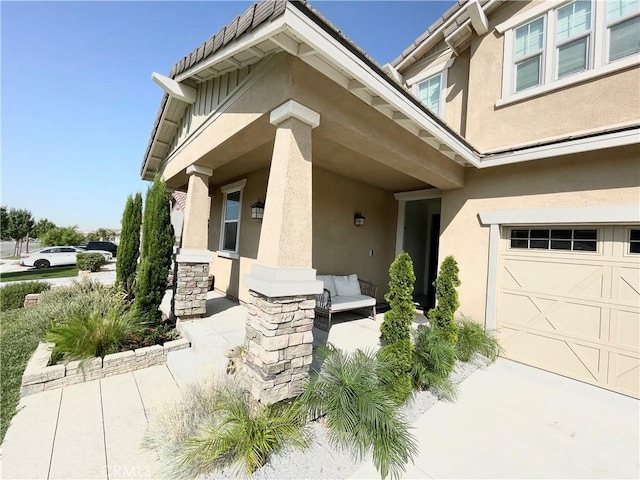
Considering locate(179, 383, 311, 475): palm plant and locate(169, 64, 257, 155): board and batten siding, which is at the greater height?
locate(169, 64, 257, 155): board and batten siding

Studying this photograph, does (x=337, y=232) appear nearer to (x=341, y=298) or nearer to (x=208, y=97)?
(x=341, y=298)

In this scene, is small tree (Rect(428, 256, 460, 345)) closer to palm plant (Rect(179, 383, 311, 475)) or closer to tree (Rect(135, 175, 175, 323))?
palm plant (Rect(179, 383, 311, 475))

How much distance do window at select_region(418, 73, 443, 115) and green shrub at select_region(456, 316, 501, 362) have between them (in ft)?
18.3

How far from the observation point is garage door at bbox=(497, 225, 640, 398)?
4262 mm

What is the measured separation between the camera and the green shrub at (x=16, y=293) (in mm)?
7742

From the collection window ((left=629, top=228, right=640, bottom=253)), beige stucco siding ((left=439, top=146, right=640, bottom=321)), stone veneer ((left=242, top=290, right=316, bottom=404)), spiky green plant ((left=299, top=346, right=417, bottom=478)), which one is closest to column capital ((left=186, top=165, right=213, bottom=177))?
stone veneer ((left=242, top=290, right=316, bottom=404))

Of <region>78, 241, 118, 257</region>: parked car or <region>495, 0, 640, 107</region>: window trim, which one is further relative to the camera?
<region>78, 241, 118, 257</region>: parked car

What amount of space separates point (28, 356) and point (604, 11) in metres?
11.5

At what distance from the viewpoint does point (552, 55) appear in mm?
5055

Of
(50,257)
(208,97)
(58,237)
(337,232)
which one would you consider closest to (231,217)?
(337,232)

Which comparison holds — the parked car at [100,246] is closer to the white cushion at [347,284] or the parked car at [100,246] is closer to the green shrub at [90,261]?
the green shrub at [90,261]

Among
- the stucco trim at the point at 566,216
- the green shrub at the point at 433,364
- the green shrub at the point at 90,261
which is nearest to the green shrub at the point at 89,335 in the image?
the green shrub at the point at 433,364

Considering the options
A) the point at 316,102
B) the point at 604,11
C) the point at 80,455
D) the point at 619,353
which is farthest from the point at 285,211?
the point at 604,11

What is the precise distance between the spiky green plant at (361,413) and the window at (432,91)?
7001mm
